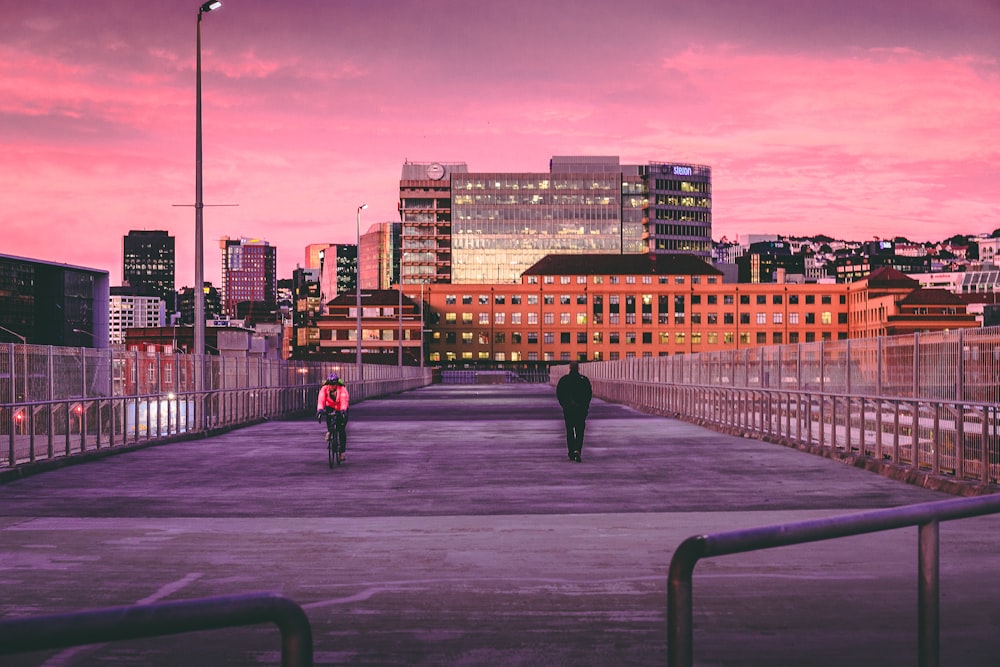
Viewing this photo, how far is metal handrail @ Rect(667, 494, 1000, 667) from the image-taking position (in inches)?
144

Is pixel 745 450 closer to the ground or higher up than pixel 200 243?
closer to the ground

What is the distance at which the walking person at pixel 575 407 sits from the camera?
20281 mm

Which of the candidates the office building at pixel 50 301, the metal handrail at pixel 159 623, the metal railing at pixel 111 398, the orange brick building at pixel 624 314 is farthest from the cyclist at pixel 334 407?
the orange brick building at pixel 624 314

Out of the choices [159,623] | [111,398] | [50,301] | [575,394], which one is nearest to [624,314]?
[50,301]

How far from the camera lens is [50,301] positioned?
485 feet

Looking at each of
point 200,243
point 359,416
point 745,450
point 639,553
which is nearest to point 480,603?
point 639,553

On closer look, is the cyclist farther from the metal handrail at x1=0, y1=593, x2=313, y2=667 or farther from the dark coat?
the metal handrail at x1=0, y1=593, x2=313, y2=667

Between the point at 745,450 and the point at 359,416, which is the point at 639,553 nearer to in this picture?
the point at 745,450

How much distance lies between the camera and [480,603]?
7.91 m

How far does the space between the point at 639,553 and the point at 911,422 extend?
28.1 feet

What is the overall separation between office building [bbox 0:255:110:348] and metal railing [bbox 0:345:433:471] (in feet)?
378

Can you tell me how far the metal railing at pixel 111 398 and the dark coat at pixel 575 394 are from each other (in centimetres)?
877

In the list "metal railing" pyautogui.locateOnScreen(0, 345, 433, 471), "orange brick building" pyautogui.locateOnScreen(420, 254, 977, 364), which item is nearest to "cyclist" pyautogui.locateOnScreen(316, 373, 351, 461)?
"metal railing" pyautogui.locateOnScreen(0, 345, 433, 471)

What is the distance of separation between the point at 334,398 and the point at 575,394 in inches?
169
